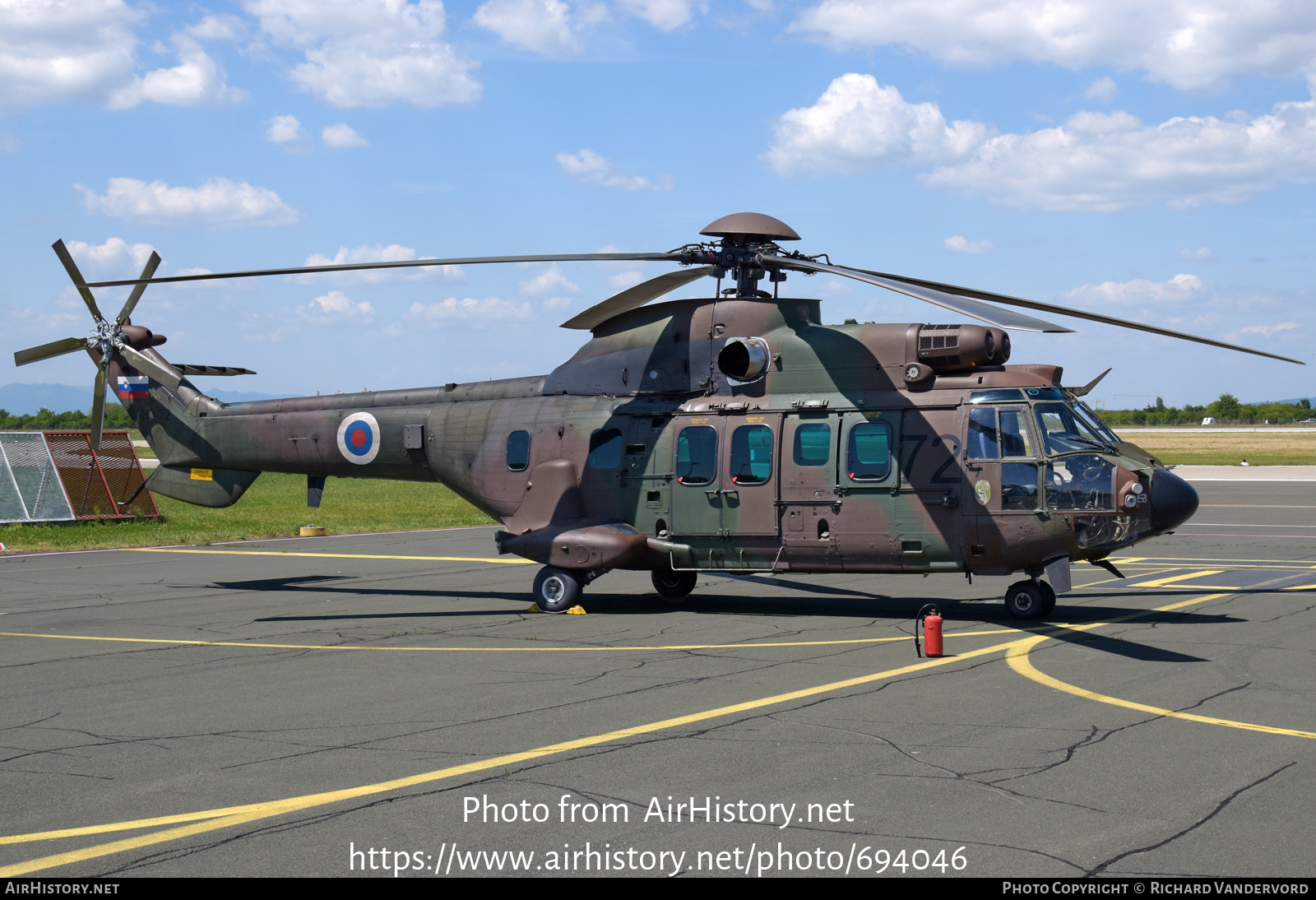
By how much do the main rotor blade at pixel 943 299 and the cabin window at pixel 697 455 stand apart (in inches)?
103

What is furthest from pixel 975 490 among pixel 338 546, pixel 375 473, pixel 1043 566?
pixel 338 546

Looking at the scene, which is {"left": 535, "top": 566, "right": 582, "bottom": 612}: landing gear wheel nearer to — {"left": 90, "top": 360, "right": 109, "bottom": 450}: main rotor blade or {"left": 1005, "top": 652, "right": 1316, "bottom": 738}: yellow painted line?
{"left": 1005, "top": 652, "right": 1316, "bottom": 738}: yellow painted line

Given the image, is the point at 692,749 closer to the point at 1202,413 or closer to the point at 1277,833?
the point at 1277,833

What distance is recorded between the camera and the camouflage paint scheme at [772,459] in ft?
46.9

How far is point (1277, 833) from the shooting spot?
6.45 metres

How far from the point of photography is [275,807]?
7102 mm

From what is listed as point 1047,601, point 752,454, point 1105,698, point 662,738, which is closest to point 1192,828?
point 1105,698

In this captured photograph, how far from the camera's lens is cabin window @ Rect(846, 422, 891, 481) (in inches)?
589

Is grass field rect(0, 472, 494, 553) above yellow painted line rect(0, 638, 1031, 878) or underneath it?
above

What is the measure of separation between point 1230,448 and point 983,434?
89252 mm

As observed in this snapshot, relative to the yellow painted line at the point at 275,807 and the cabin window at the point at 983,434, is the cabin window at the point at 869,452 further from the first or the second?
the yellow painted line at the point at 275,807

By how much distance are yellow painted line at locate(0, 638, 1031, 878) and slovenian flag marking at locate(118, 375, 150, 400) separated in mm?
15583


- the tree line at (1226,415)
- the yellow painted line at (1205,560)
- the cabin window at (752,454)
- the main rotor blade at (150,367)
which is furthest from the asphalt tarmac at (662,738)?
the tree line at (1226,415)

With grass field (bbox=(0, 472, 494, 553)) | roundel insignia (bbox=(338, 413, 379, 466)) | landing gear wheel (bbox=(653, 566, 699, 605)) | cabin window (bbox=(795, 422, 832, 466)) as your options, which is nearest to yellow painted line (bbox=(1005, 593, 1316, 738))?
cabin window (bbox=(795, 422, 832, 466))
